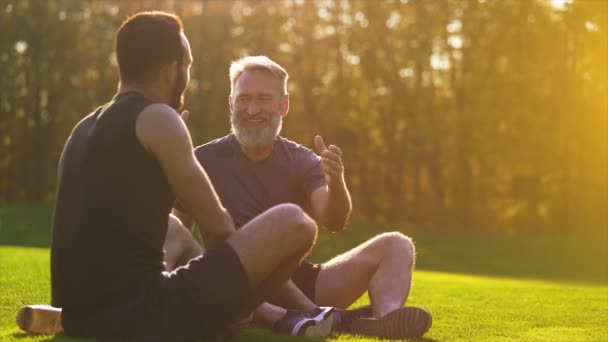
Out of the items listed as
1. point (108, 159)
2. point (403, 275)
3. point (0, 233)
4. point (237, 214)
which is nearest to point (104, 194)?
point (108, 159)

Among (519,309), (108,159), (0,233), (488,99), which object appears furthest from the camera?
(488,99)

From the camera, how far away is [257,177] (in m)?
6.21

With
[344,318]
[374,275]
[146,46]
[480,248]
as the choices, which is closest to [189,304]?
[146,46]

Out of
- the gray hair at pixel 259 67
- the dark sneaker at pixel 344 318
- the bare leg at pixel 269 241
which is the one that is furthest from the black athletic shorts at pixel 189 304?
the gray hair at pixel 259 67

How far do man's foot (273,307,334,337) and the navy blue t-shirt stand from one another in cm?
88

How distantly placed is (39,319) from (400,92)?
27.9 metres

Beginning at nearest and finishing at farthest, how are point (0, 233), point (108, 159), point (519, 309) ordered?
point (108, 159), point (519, 309), point (0, 233)

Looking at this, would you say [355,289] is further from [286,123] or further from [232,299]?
[286,123]

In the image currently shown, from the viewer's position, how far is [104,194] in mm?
4297

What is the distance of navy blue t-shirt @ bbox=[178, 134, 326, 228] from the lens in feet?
20.1

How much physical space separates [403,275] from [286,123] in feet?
88.8

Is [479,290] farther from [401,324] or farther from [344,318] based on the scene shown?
[401,324]

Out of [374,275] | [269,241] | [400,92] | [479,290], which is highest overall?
[269,241]

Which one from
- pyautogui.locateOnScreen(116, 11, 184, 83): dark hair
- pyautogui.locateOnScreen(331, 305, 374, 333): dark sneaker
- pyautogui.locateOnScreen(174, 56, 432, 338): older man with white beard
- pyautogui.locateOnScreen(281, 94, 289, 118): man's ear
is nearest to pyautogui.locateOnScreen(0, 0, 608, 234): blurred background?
pyautogui.locateOnScreen(281, 94, 289, 118): man's ear
